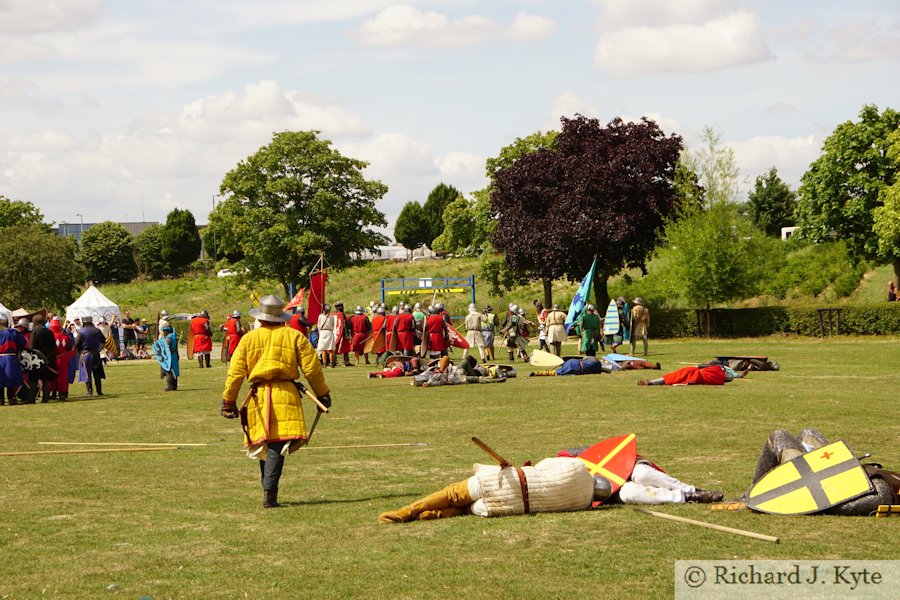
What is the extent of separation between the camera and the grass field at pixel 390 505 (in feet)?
23.1

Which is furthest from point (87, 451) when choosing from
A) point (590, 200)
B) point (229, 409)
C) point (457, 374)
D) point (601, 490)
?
point (590, 200)

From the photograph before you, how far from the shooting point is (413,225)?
110375 mm

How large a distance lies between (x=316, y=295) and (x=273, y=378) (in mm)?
23847

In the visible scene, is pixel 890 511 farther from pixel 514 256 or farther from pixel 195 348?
pixel 514 256

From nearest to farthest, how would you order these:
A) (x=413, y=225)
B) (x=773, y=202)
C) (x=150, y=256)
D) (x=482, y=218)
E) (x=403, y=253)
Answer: (x=482, y=218)
(x=773, y=202)
(x=150, y=256)
(x=413, y=225)
(x=403, y=253)

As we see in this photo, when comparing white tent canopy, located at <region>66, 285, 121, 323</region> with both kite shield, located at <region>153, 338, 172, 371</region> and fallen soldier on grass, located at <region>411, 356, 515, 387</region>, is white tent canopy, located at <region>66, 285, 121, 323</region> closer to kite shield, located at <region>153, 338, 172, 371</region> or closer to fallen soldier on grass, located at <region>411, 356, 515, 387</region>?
kite shield, located at <region>153, 338, 172, 371</region>

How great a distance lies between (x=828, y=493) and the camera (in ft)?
27.6

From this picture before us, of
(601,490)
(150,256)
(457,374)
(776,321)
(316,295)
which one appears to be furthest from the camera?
(150,256)

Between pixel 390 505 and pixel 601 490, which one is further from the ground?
pixel 601 490

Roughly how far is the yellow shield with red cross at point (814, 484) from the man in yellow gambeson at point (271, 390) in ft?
12.3

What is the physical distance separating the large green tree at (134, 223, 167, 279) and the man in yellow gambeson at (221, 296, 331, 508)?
3414 inches

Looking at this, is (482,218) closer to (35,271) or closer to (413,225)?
(35,271)

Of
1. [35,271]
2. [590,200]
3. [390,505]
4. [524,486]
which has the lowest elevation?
[390,505]

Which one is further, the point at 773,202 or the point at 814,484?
the point at 773,202
